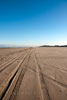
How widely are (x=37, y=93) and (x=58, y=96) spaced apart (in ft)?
2.06

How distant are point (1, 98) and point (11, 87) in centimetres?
45

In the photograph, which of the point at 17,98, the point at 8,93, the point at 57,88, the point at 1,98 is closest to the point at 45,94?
the point at 57,88

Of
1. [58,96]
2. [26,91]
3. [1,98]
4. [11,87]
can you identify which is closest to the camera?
[1,98]

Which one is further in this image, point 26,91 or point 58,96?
point 26,91

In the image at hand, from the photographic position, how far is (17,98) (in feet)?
5.82

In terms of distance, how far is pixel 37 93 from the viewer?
1943mm

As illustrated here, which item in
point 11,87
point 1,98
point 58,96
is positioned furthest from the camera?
point 11,87

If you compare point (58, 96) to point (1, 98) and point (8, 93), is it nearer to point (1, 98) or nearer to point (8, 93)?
point (8, 93)

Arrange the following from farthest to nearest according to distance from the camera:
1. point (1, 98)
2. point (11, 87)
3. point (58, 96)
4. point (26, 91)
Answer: point (11, 87) < point (26, 91) < point (58, 96) < point (1, 98)

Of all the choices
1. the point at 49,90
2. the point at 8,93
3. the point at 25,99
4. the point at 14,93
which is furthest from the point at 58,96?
the point at 8,93

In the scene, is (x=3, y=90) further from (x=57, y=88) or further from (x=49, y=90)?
(x=57, y=88)

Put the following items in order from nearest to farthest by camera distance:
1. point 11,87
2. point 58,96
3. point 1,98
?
point 1,98
point 58,96
point 11,87

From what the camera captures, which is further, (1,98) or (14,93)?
(14,93)

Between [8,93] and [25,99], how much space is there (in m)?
0.57
